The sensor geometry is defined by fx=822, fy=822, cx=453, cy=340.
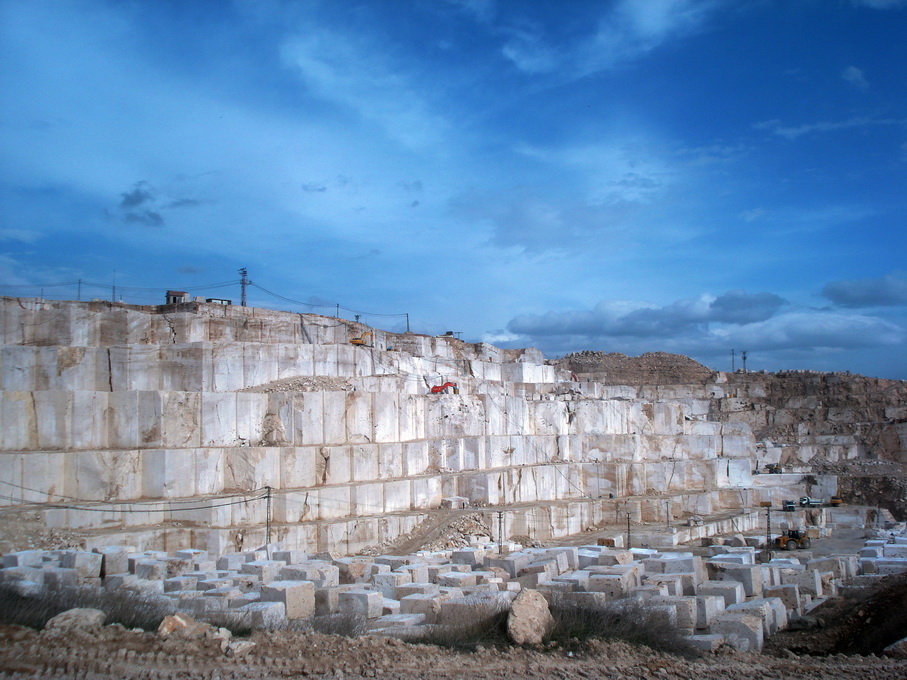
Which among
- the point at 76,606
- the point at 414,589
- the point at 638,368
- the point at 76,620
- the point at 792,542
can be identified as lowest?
the point at 792,542

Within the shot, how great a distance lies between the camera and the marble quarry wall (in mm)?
18344

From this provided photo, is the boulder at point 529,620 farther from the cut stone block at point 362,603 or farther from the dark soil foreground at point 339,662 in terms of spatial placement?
the cut stone block at point 362,603

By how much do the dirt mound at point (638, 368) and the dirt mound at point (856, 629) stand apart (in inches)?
1588

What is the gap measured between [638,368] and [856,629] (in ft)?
147

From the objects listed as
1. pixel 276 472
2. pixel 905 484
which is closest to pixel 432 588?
pixel 276 472

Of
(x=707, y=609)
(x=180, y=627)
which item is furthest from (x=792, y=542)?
(x=180, y=627)

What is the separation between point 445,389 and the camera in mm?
29141

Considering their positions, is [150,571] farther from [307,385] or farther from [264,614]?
[307,385]

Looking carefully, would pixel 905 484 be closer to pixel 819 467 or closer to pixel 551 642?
pixel 819 467

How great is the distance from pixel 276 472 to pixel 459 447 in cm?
770

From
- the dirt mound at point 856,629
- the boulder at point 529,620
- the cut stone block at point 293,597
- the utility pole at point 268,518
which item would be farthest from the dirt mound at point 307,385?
the dirt mound at point 856,629

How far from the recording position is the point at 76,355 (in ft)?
69.7

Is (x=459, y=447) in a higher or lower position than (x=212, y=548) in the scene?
A: higher

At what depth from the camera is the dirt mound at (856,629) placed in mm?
9992
